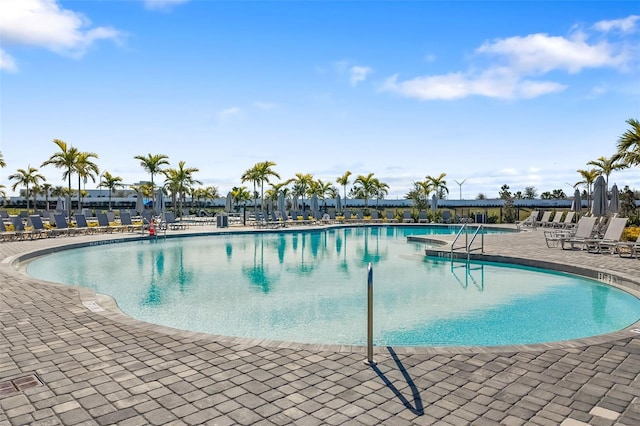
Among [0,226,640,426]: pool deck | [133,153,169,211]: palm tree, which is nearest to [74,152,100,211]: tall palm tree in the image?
[133,153,169,211]: palm tree

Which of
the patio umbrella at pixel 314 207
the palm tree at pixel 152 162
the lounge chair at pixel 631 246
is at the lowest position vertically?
the lounge chair at pixel 631 246

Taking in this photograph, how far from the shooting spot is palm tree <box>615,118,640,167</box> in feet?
54.9

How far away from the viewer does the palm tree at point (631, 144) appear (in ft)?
54.9

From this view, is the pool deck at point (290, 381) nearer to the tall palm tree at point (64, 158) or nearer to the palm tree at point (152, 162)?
the tall palm tree at point (64, 158)

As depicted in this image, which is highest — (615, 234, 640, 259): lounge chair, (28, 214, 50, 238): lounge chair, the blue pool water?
(28, 214, 50, 238): lounge chair

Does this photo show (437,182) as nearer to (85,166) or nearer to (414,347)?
(85,166)

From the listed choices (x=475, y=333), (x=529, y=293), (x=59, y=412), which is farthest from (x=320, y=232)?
(x=59, y=412)

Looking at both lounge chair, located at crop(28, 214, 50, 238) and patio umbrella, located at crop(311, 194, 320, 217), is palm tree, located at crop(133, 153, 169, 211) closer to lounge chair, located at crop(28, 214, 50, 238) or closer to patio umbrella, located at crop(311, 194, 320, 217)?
patio umbrella, located at crop(311, 194, 320, 217)

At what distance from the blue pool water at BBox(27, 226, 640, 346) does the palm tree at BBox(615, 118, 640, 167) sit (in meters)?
10.5

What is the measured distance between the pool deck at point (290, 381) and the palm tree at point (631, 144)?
51.7 ft

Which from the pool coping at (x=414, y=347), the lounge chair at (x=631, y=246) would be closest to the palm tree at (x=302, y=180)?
the pool coping at (x=414, y=347)

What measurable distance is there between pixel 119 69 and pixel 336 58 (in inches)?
218

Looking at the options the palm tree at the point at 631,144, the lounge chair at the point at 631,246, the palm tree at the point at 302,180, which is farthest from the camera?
the palm tree at the point at 302,180

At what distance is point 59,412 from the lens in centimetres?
287
